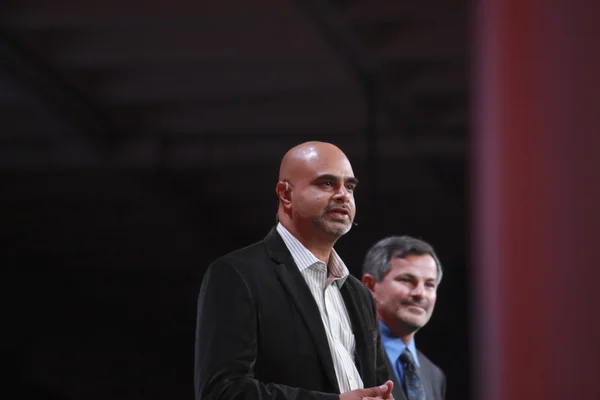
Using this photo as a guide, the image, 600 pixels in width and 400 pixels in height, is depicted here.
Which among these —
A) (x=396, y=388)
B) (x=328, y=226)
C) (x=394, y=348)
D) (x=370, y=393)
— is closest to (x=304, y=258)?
(x=328, y=226)

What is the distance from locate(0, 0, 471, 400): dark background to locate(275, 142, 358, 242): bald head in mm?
3516

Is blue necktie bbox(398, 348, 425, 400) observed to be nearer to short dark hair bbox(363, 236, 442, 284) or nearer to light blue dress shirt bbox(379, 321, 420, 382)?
light blue dress shirt bbox(379, 321, 420, 382)

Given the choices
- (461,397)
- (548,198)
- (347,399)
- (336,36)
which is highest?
(336,36)

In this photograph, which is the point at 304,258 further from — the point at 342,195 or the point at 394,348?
the point at 394,348

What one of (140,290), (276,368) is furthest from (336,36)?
(276,368)

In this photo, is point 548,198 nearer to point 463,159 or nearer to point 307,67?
point 307,67

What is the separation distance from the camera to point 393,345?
2299 mm

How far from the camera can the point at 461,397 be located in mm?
7164

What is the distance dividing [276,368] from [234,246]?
7.12 metres

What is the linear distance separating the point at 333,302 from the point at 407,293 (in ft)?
2.46

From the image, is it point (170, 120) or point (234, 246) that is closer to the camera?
point (170, 120)

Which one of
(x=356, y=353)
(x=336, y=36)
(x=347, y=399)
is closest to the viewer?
(x=347, y=399)

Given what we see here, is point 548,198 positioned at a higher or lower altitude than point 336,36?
lower

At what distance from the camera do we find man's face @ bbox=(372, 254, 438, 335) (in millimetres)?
2316
